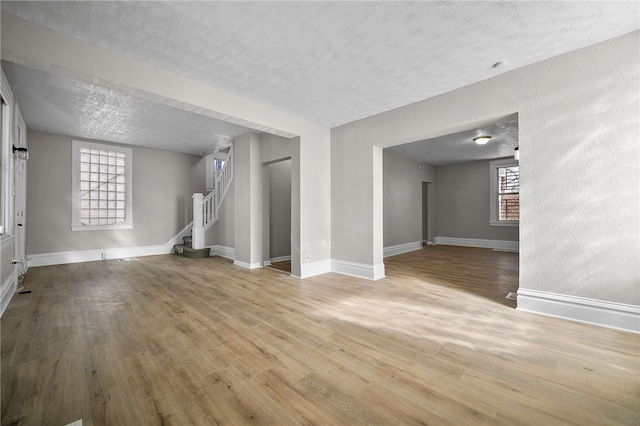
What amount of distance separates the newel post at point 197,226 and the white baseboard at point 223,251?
0.99 feet

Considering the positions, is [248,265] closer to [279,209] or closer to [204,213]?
[279,209]

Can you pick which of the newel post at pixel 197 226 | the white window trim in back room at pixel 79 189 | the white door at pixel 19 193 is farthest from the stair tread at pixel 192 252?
the white door at pixel 19 193

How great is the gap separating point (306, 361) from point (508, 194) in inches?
335

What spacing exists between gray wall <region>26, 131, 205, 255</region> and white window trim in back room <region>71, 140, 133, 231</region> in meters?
0.08

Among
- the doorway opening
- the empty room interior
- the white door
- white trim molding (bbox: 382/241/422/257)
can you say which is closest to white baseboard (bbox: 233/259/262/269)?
the empty room interior

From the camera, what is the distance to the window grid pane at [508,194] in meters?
7.91

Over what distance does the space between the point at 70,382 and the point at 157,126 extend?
453 centimetres

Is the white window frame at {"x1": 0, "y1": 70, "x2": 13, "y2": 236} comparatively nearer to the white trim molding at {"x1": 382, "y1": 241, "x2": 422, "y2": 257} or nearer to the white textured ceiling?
the white textured ceiling

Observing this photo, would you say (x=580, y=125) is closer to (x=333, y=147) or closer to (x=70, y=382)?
(x=333, y=147)

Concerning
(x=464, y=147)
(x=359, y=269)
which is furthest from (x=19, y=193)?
(x=464, y=147)

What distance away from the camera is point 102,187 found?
250 inches

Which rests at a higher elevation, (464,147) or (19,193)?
(464,147)

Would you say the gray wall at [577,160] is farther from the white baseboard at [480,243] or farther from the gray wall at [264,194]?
the white baseboard at [480,243]

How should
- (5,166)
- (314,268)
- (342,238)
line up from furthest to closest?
(342,238) < (314,268) < (5,166)
